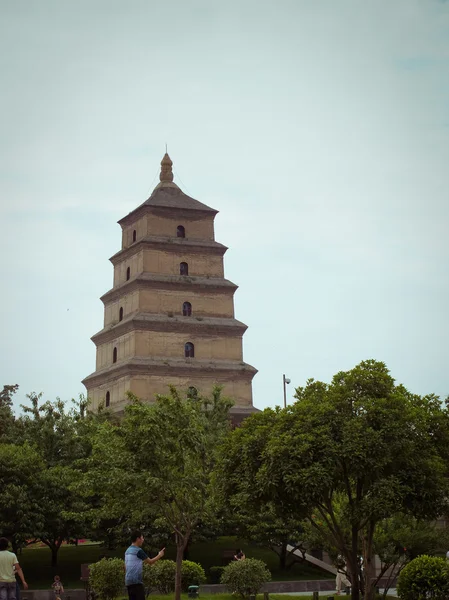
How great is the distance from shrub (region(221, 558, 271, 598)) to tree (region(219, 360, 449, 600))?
422 cm

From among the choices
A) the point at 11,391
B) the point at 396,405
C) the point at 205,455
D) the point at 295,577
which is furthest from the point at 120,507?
the point at 11,391

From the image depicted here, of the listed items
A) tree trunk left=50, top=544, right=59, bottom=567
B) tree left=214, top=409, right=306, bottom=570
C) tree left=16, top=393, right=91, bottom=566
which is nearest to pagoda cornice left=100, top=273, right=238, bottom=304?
tree left=16, top=393, right=91, bottom=566

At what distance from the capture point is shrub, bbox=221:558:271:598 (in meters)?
28.5

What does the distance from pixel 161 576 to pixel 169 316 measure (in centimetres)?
3152

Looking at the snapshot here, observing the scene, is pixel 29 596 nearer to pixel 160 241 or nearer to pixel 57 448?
pixel 57 448

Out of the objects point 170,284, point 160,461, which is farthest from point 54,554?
point 170,284

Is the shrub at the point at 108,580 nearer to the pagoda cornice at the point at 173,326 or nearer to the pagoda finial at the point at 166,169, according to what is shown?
the pagoda cornice at the point at 173,326

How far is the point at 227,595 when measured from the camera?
2964 centimetres

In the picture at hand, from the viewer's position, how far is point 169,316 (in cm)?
5909

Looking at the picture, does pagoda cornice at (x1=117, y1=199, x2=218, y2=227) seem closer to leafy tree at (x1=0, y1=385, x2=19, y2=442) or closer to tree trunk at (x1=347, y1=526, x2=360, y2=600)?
leafy tree at (x1=0, y1=385, x2=19, y2=442)

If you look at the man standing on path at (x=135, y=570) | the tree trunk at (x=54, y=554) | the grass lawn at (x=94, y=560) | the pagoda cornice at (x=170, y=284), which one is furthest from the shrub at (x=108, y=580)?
the pagoda cornice at (x=170, y=284)

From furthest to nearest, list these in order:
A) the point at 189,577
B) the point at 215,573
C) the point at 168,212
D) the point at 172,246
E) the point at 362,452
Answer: the point at 168,212 < the point at 172,246 < the point at 215,573 < the point at 189,577 < the point at 362,452

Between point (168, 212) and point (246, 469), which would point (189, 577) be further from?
point (168, 212)

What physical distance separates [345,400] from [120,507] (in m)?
Result: 7.81
